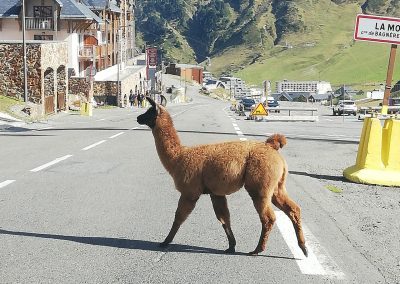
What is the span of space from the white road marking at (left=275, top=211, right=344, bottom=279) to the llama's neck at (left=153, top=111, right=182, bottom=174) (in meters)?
1.53

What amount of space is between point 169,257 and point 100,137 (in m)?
→ 14.3

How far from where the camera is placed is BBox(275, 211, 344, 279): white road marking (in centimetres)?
516

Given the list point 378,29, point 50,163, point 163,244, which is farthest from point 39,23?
point 163,244

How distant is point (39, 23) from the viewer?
188 ft

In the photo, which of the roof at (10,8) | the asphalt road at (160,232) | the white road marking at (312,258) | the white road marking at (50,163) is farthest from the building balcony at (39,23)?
the white road marking at (312,258)

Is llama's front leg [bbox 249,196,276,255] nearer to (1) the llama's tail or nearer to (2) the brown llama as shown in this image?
(2) the brown llama

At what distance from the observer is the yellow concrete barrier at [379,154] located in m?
10.3

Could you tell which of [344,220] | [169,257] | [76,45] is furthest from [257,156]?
[76,45]

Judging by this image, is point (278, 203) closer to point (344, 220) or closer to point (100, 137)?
point (344, 220)

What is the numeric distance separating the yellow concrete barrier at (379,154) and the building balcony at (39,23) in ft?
168

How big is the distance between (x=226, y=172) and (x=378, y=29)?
6.67 m

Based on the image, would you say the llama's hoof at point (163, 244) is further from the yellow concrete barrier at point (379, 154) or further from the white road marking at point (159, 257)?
the yellow concrete barrier at point (379, 154)

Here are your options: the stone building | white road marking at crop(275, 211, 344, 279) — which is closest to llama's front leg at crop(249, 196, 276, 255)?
white road marking at crop(275, 211, 344, 279)

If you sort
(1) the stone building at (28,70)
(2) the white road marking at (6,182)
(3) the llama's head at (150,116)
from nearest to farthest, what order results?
(3) the llama's head at (150,116), (2) the white road marking at (6,182), (1) the stone building at (28,70)
